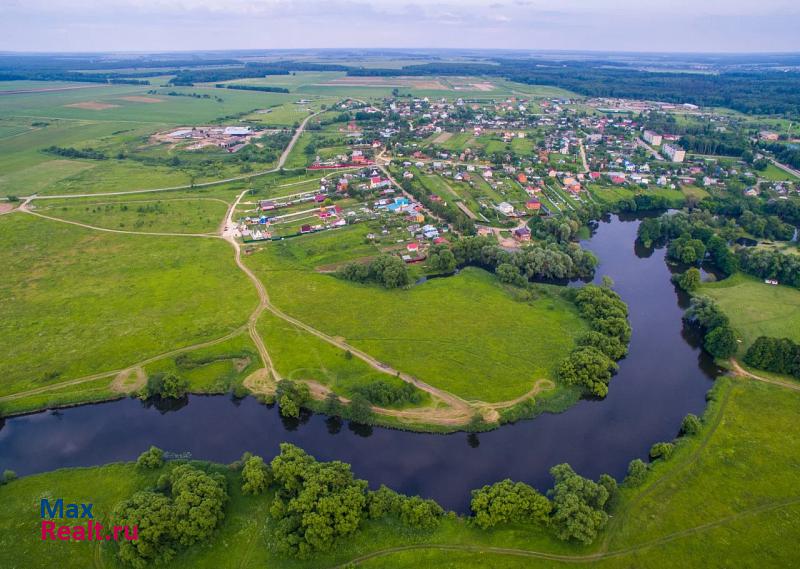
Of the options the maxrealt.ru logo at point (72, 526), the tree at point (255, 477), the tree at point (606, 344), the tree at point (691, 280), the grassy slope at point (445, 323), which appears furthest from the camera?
the tree at point (691, 280)

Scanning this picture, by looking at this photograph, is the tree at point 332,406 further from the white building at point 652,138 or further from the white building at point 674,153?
the white building at point 652,138

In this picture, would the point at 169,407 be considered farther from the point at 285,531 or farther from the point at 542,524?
the point at 542,524

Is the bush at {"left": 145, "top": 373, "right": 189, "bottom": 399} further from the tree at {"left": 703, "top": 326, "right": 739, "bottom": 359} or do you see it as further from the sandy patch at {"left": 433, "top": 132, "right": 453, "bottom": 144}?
the sandy patch at {"left": 433, "top": 132, "right": 453, "bottom": 144}

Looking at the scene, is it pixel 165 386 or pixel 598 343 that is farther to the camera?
pixel 598 343

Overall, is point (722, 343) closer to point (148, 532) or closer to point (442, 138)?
point (148, 532)

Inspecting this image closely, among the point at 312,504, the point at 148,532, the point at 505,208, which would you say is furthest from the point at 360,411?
the point at 505,208

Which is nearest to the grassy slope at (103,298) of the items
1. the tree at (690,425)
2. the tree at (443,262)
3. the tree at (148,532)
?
the tree at (148,532)
